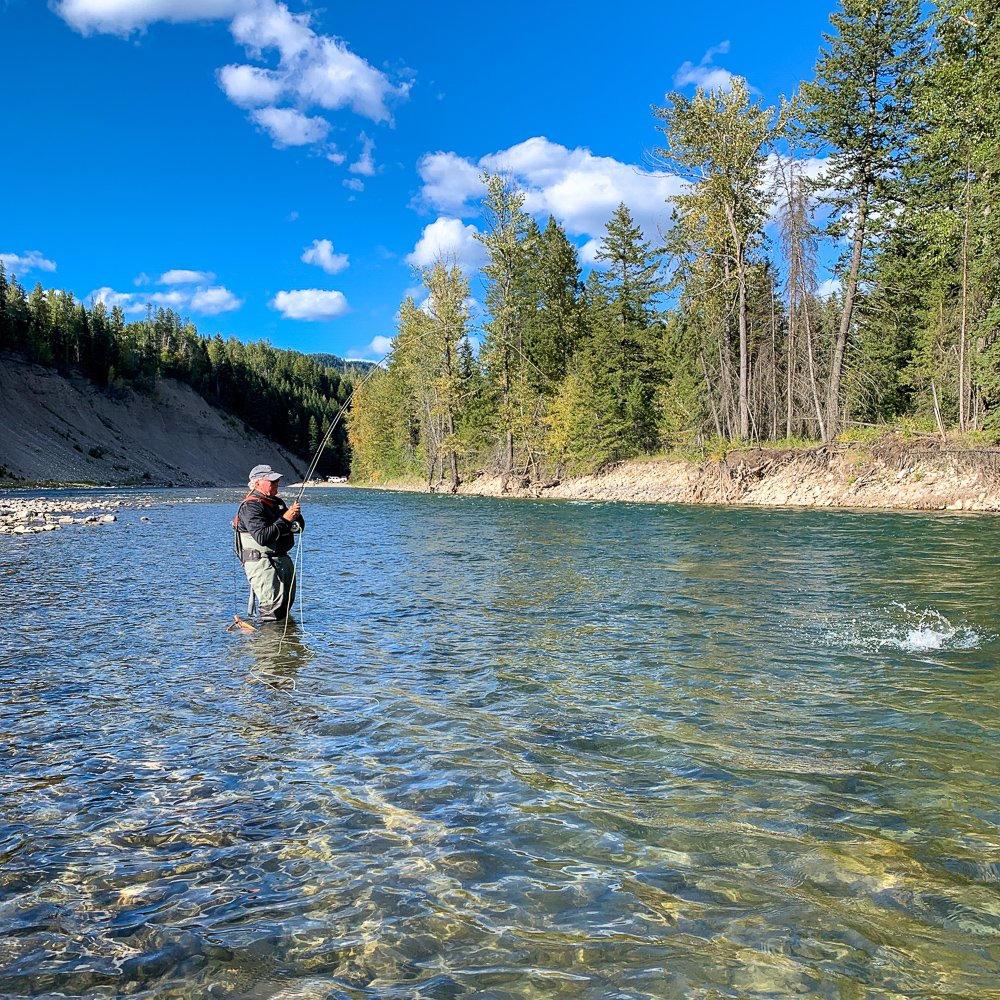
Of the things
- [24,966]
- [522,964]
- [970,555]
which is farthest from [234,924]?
[970,555]

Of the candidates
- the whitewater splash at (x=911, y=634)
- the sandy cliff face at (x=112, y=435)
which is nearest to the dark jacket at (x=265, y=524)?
the whitewater splash at (x=911, y=634)

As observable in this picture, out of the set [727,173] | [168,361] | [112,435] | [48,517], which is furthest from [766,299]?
[168,361]

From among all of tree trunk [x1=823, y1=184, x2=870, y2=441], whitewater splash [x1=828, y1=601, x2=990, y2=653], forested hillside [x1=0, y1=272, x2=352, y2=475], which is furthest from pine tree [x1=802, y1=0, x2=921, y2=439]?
forested hillside [x1=0, y1=272, x2=352, y2=475]

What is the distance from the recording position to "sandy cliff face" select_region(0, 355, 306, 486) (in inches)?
3393

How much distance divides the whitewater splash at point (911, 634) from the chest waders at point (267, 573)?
724 cm

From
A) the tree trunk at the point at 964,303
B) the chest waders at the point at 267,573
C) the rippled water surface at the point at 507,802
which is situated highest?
the tree trunk at the point at 964,303

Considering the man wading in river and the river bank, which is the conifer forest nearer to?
the river bank

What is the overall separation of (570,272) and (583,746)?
198 feet

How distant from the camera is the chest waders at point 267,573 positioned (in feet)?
33.7

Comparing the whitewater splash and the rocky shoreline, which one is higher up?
the rocky shoreline

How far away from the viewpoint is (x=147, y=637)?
381 inches

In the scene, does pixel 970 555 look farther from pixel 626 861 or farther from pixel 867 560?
pixel 626 861

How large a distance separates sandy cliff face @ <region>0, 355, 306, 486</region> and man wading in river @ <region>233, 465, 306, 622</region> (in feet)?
245

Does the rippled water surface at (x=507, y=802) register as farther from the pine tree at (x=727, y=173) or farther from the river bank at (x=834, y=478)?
the pine tree at (x=727, y=173)
